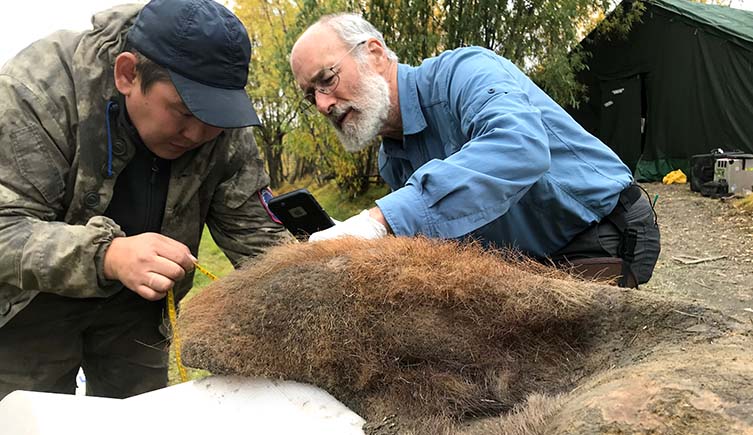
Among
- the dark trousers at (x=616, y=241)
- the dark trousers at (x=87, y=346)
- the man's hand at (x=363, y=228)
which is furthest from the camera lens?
the dark trousers at (x=87, y=346)

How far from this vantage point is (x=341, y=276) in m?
1.28

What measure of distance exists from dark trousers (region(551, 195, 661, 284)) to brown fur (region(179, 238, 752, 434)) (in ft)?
3.16

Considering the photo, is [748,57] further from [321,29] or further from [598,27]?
[321,29]

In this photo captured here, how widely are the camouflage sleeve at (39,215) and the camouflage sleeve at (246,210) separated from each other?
65 cm

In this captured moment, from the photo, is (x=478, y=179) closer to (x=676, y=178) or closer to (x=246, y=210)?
(x=246, y=210)

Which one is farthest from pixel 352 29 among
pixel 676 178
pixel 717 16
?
pixel 717 16

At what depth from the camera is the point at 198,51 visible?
1.90 meters

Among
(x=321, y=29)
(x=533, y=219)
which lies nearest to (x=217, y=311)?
(x=533, y=219)

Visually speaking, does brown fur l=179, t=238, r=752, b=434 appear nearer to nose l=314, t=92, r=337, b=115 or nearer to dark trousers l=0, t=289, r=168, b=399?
dark trousers l=0, t=289, r=168, b=399

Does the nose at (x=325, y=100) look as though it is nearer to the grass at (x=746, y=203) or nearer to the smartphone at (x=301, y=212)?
the smartphone at (x=301, y=212)

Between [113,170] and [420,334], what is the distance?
1.40 m

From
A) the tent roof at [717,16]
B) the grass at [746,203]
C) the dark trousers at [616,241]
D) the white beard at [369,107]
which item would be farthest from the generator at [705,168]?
the white beard at [369,107]

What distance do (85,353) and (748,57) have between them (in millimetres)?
13127

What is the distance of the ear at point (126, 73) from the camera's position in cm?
197
